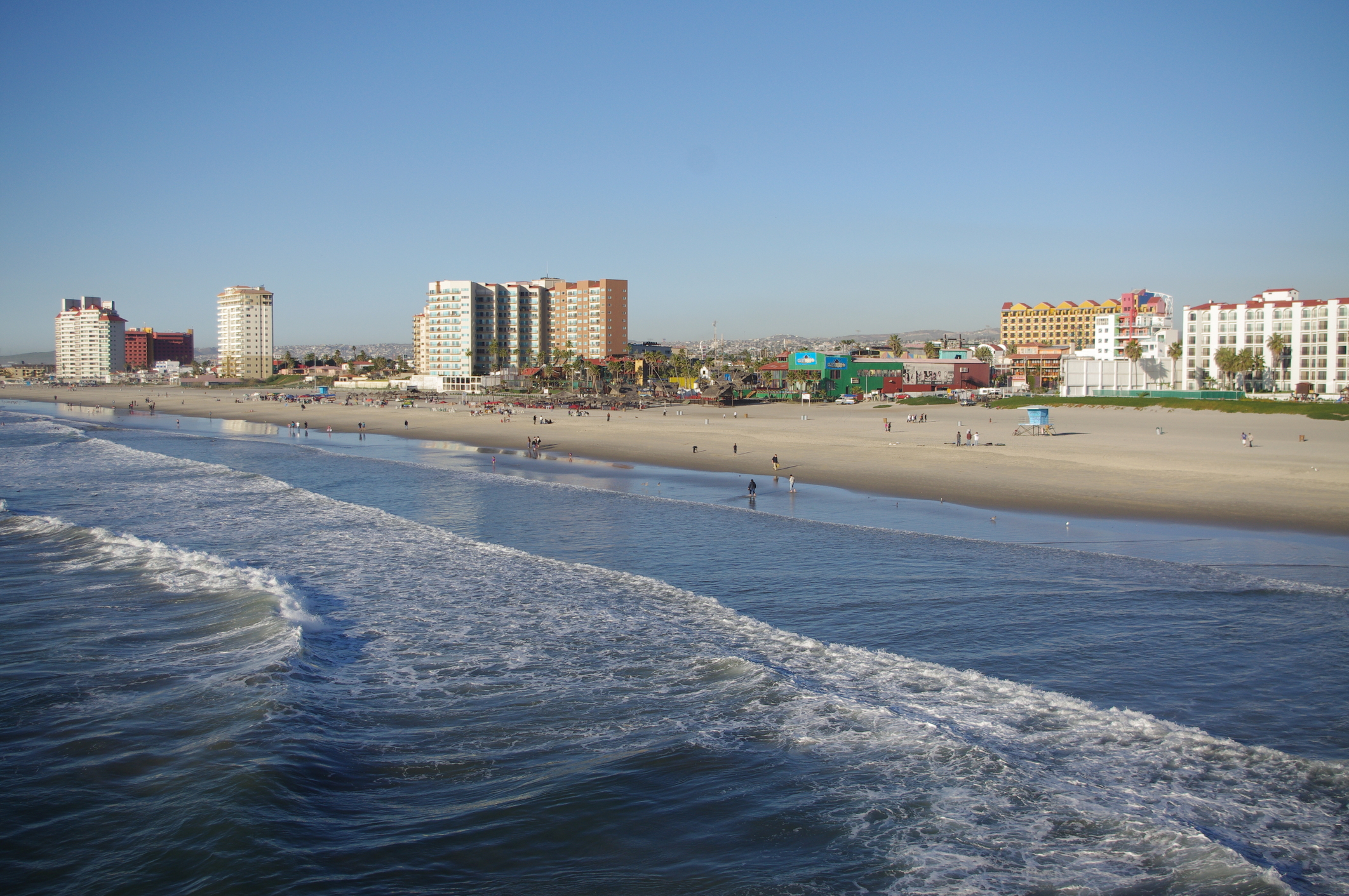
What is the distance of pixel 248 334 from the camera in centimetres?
17862

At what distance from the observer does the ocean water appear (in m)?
7.00

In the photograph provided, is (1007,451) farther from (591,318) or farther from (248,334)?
(248,334)

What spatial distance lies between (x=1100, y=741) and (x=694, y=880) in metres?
4.75

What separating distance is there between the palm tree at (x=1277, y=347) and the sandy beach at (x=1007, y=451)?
30229 millimetres

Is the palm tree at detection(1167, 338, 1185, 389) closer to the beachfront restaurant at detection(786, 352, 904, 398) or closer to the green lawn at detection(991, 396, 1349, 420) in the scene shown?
the green lawn at detection(991, 396, 1349, 420)

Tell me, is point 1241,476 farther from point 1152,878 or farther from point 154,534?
point 154,534

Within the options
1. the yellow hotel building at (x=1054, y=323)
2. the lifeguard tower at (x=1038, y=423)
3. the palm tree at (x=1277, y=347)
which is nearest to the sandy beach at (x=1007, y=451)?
the lifeguard tower at (x=1038, y=423)

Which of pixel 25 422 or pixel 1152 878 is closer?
pixel 1152 878

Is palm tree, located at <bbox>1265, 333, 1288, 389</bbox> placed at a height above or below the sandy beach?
above

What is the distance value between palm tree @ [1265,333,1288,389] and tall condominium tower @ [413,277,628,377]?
276 feet

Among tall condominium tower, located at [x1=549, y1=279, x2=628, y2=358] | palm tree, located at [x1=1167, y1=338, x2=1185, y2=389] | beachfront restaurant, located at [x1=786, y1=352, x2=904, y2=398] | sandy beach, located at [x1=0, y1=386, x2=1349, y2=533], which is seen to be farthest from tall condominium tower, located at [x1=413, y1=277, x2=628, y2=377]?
palm tree, located at [x1=1167, y1=338, x2=1185, y2=389]

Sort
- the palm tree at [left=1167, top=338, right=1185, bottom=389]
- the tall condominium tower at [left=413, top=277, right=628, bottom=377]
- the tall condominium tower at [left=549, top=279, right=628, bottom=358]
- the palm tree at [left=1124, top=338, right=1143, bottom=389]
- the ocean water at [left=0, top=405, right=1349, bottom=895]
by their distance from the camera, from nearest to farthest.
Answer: the ocean water at [left=0, top=405, right=1349, bottom=895], the palm tree at [left=1167, top=338, right=1185, bottom=389], the palm tree at [left=1124, top=338, right=1143, bottom=389], the tall condominium tower at [left=413, top=277, right=628, bottom=377], the tall condominium tower at [left=549, top=279, right=628, bottom=358]

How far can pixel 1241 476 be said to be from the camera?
2755 centimetres

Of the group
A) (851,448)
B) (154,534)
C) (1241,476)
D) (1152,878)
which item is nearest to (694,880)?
(1152,878)
